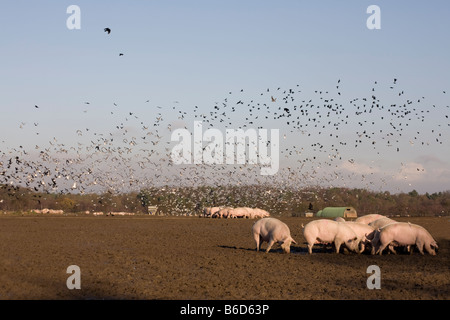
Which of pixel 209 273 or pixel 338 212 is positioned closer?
pixel 209 273

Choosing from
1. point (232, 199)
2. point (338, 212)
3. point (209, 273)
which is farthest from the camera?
point (232, 199)

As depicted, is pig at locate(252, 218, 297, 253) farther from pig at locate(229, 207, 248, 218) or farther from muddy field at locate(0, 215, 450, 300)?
pig at locate(229, 207, 248, 218)

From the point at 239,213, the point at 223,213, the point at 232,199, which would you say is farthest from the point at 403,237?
the point at 232,199

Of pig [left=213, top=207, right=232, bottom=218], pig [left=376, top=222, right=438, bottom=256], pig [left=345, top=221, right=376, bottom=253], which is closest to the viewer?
pig [left=376, top=222, right=438, bottom=256]

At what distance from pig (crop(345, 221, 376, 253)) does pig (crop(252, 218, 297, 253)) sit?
2761 mm

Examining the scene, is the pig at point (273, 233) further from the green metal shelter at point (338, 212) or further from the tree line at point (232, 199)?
the tree line at point (232, 199)

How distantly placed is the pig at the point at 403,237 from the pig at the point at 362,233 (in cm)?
70

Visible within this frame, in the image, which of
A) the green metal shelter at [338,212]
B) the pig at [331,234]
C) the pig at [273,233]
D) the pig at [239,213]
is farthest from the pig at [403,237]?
the green metal shelter at [338,212]

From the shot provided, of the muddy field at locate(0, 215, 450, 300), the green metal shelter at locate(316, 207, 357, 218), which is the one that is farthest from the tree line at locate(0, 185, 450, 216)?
the muddy field at locate(0, 215, 450, 300)

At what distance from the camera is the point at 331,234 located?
24.9m

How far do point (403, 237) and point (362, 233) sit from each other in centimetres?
182

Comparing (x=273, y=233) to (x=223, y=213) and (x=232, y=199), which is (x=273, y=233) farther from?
(x=232, y=199)

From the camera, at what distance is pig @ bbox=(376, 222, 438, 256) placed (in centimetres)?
2416
